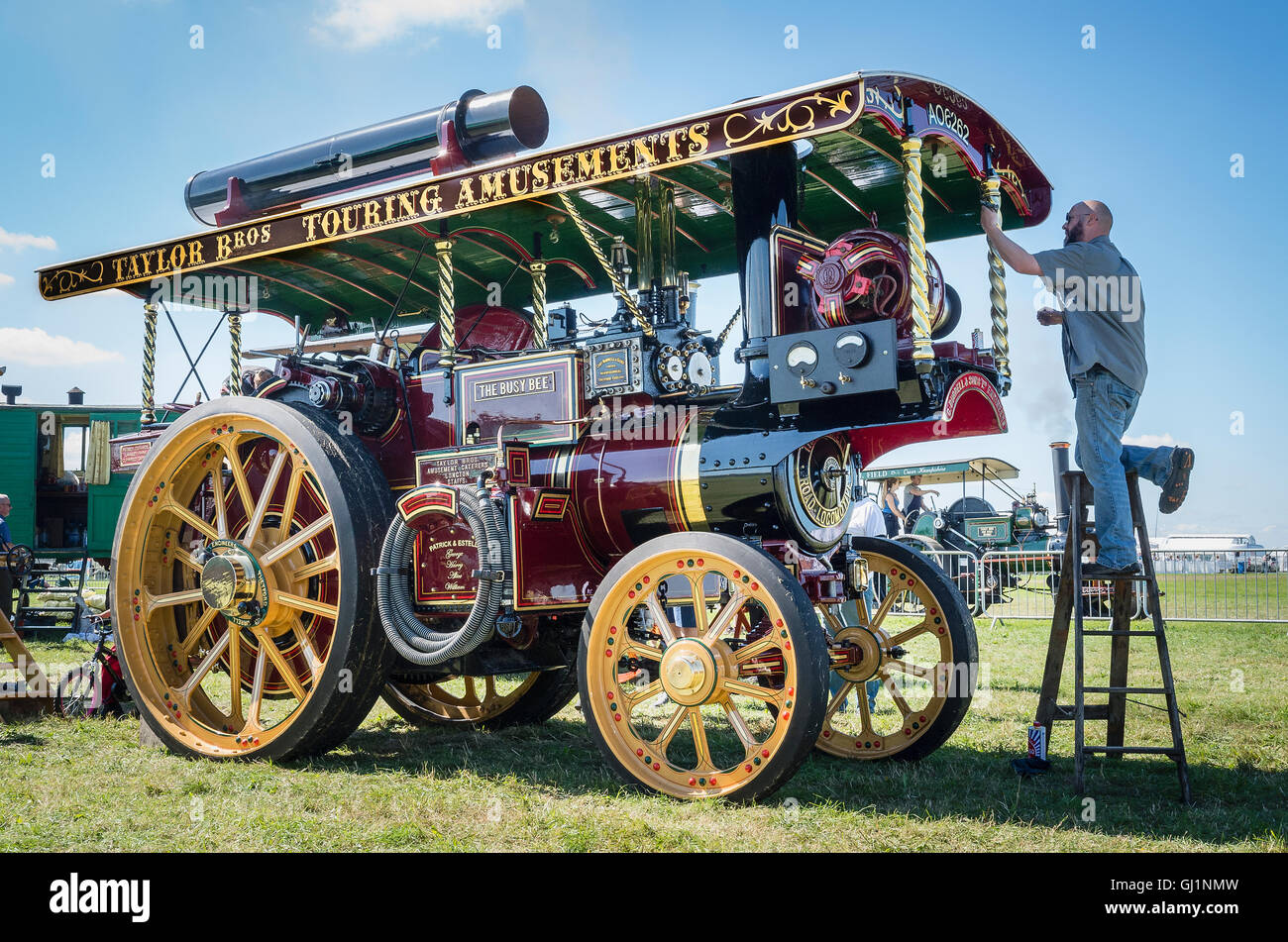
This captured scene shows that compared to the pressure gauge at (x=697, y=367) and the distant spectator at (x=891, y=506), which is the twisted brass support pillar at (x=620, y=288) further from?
the distant spectator at (x=891, y=506)

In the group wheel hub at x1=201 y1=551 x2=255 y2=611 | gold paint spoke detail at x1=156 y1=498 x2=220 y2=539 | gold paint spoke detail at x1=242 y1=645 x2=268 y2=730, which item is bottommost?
gold paint spoke detail at x1=242 y1=645 x2=268 y2=730

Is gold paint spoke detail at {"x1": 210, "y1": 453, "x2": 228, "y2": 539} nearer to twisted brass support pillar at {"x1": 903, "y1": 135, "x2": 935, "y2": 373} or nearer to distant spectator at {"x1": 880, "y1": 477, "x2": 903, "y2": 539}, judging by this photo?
twisted brass support pillar at {"x1": 903, "y1": 135, "x2": 935, "y2": 373}

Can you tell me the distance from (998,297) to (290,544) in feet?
11.8

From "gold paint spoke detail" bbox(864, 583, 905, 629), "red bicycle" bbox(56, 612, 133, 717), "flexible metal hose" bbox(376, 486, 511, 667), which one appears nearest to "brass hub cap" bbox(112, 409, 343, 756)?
"flexible metal hose" bbox(376, 486, 511, 667)

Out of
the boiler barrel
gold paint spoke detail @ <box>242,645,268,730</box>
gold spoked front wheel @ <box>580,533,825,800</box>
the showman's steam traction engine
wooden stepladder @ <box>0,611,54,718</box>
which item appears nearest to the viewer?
gold spoked front wheel @ <box>580,533,825,800</box>

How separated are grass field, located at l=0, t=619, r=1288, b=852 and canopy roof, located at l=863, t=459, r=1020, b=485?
45.8ft

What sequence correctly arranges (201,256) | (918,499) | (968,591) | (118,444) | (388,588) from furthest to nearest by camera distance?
(968,591) → (918,499) → (118,444) → (201,256) → (388,588)

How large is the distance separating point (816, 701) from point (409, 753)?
8.63 feet

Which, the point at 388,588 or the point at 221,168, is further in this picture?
the point at 221,168

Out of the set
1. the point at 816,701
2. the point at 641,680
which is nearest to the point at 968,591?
the point at 641,680

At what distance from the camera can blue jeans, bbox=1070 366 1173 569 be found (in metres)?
4.77

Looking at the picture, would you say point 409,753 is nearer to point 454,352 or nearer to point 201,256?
point 454,352

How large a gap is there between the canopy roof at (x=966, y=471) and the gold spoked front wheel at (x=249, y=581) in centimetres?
1500

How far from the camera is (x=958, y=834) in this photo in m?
3.95
